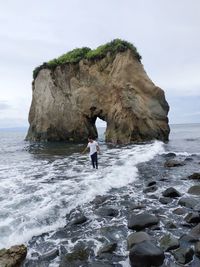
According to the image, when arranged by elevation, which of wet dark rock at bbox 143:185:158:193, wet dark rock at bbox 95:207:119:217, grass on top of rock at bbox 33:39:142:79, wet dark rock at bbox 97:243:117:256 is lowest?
wet dark rock at bbox 97:243:117:256

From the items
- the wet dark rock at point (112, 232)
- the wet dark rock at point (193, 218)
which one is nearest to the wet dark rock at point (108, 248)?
the wet dark rock at point (112, 232)

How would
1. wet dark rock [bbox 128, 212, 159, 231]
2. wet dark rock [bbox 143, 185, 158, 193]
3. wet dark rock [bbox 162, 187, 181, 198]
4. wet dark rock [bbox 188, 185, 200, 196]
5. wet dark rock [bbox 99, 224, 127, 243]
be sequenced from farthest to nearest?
wet dark rock [bbox 143, 185, 158, 193]
wet dark rock [bbox 188, 185, 200, 196]
wet dark rock [bbox 162, 187, 181, 198]
wet dark rock [bbox 128, 212, 159, 231]
wet dark rock [bbox 99, 224, 127, 243]

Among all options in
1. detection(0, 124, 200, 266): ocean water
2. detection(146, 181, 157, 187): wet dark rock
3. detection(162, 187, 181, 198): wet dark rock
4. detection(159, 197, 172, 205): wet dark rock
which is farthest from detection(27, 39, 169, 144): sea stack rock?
detection(159, 197, 172, 205): wet dark rock

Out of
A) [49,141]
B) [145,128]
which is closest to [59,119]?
[49,141]

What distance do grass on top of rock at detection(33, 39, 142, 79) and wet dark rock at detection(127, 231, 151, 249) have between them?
92.8ft

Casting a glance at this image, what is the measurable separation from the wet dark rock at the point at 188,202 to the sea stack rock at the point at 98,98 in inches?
808

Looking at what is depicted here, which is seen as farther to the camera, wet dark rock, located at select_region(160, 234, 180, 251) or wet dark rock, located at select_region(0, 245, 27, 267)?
wet dark rock, located at select_region(160, 234, 180, 251)

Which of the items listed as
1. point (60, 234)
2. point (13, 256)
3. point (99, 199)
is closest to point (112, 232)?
point (60, 234)

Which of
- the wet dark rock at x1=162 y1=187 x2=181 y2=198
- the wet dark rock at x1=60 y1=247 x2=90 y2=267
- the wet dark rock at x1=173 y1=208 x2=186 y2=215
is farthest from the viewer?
the wet dark rock at x1=162 y1=187 x2=181 y2=198

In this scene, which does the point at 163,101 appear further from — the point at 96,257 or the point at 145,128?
the point at 96,257

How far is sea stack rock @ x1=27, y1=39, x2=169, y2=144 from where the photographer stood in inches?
1231

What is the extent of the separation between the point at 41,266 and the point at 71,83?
32.5 meters

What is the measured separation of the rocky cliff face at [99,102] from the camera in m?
31.2

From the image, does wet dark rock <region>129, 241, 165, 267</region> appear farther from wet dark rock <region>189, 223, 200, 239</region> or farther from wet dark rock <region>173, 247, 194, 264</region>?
Answer: wet dark rock <region>189, 223, 200, 239</region>
